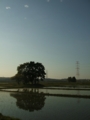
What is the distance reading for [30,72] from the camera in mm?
68625

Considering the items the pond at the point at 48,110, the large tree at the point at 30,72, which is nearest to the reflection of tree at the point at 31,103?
the pond at the point at 48,110

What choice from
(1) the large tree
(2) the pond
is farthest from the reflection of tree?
(1) the large tree

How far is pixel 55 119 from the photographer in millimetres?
13945

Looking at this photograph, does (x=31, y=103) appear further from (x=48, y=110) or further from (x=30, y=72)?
(x=30, y=72)

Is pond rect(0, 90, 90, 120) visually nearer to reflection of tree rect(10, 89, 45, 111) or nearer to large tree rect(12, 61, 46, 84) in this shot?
reflection of tree rect(10, 89, 45, 111)

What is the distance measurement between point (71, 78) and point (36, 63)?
132 ft

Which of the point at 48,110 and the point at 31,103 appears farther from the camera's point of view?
the point at 31,103

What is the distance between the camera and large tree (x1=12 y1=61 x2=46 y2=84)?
2667 inches

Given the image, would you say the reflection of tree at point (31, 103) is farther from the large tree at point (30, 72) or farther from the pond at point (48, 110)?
the large tree at point (30, 72)

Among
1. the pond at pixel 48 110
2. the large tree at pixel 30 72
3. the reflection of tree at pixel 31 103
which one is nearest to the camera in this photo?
the pond at pixel 48 110

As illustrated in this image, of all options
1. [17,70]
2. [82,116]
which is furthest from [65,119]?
[17,70]

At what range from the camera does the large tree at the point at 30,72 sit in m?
67.8

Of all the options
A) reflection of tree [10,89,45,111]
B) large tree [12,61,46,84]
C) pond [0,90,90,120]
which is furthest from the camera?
large tree [12,61,46,84]

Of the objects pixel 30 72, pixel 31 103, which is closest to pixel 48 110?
pixel 31 103
